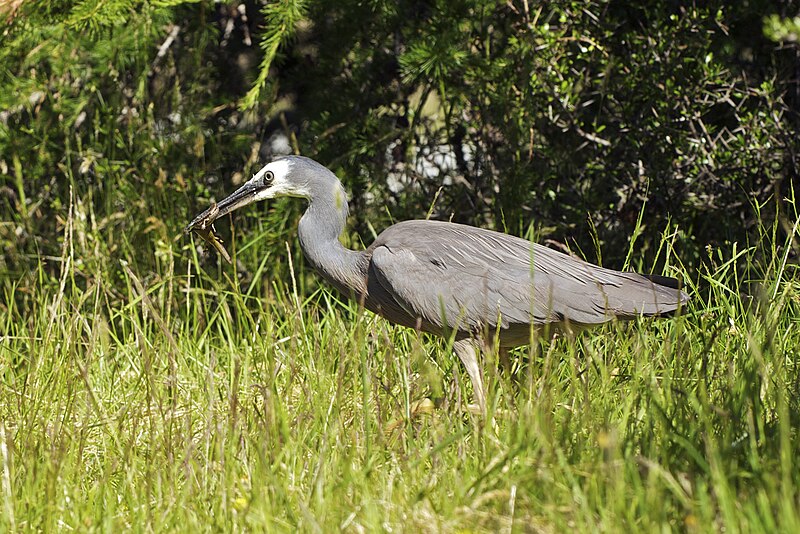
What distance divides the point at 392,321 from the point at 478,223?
148 centimetres

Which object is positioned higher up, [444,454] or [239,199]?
[239,199]

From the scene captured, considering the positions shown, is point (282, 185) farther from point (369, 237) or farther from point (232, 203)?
→ point (369, 237)

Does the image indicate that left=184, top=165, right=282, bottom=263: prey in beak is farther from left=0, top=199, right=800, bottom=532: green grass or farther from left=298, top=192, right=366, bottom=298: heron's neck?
left=0, top=199, right=800, bottom=532: green grass

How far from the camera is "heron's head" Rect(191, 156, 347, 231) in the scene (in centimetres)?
472

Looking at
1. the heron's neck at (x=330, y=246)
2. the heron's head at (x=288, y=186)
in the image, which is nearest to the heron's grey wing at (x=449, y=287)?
the heron's neck at (x=330, y=246)

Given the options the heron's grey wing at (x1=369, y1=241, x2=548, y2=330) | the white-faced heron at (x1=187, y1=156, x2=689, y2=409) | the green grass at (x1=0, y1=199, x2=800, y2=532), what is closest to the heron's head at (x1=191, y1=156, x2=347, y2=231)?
the white-faced heron at (x1=187, y1=156, x2=689, y2=409)

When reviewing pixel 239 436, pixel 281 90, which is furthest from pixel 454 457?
pixel 281 90

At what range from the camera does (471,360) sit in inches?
167

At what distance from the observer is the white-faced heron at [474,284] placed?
165 inches

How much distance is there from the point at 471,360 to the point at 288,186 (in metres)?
1.19

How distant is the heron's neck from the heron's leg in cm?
49

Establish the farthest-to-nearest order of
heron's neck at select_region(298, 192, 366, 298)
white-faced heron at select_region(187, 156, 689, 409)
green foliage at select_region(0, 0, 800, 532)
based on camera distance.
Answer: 1. heron's neck at select_region(298, 192, 366, 298)
2. white-faced heron at select_region(187, 156, 689, 409)
3. green foliage at select_region(0, 0, 800, 532)

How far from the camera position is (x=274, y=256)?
19.2ft

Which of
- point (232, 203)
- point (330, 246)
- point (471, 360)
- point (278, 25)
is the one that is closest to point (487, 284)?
point (471, 360)
